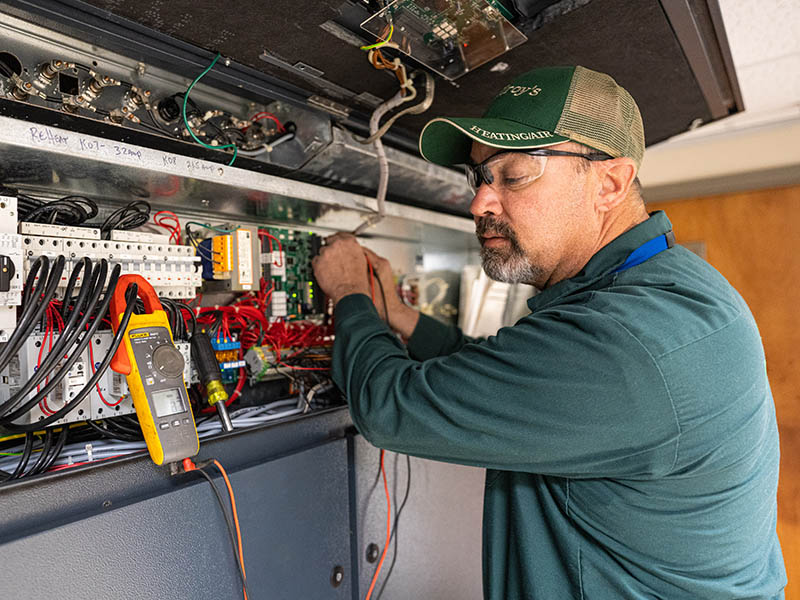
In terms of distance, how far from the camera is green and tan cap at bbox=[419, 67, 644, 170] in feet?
2.67

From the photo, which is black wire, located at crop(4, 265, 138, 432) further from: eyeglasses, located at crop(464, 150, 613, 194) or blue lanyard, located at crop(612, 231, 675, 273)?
blue lanyard, located at crop(612, 231, 675, 273)

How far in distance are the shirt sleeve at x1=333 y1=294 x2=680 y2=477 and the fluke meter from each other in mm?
274

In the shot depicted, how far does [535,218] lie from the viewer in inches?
33.7

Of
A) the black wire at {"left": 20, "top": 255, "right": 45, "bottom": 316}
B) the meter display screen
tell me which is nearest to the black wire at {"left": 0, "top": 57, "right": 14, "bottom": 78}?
the black wire at {"left": 20, "top": 255, "right": 45, "bottom": 316}

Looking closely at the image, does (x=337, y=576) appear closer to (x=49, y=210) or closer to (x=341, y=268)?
(x=341, y=268)

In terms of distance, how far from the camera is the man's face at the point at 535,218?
33.1 inches

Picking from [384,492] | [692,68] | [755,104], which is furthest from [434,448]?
[755,104]

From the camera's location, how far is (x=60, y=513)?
2.18 ft

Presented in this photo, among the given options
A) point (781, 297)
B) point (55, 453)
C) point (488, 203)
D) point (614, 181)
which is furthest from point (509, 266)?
point (781, 297)

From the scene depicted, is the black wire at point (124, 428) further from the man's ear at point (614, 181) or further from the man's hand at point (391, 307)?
the man's ear at point (614, 181)

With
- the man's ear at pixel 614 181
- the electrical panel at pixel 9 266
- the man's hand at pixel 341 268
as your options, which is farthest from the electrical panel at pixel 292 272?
the man's ear at pixel 614 181

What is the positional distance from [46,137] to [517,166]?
0.72m

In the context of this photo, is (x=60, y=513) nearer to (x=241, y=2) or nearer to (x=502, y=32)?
(x=241, y=2)

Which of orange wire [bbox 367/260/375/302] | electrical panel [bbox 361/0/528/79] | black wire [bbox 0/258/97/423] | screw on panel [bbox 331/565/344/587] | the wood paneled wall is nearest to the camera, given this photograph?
black wire [bbox 0/258/97/423]
